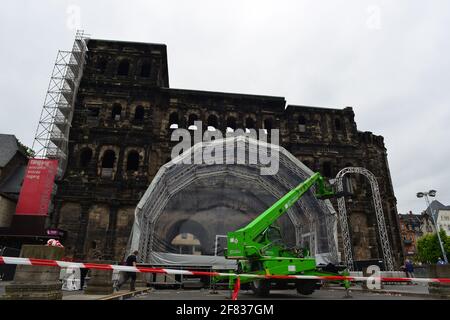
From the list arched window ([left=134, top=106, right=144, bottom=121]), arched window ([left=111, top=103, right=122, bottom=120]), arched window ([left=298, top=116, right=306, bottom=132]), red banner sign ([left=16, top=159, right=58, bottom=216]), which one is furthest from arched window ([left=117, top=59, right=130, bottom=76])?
arched window ([left=298, top=116, right=306, bottom=132])

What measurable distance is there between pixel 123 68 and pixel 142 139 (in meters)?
7.78

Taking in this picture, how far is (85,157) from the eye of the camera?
880 inches

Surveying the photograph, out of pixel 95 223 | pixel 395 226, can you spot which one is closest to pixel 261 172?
pixel 95 223

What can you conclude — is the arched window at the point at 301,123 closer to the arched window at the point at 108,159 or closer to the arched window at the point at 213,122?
the arched window at the point at 213,122

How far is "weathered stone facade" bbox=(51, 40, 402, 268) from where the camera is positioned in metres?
20.3

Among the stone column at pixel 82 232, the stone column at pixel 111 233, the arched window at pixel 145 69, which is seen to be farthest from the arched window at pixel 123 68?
the stone column at pixel 82 232

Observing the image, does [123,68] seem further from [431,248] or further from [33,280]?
[431,248]

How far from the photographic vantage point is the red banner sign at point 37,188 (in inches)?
768

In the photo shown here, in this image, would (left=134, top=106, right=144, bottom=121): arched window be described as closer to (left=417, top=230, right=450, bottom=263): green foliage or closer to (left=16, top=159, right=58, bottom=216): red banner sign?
(left=16, top=159, right=58, bottom=216): red banner sign

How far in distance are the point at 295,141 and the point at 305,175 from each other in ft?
31.2

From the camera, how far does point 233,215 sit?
19.3 meters

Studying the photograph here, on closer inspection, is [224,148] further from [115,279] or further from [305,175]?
[115,279]

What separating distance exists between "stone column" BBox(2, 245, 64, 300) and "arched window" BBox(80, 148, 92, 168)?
16931 mm
